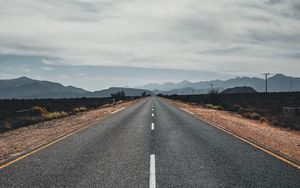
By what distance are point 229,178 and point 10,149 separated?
776cm

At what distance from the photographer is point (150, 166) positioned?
26.0 feet

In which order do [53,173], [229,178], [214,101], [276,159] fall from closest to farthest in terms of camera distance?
[229,178] < [53,173] < [276,159] < [214,101]

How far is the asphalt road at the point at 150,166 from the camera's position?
6.51 meters

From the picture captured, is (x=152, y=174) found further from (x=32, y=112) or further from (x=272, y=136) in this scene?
(x=32, y=112)

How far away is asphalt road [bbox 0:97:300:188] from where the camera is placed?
6508 mm

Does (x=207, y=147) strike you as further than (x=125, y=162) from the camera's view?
Result: Yes

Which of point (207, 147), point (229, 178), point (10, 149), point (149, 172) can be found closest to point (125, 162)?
point (149, 172)

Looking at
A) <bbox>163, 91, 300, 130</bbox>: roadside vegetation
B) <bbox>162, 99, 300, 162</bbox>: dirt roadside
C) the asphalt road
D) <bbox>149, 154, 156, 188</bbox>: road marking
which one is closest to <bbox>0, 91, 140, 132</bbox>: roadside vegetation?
the asphalt road

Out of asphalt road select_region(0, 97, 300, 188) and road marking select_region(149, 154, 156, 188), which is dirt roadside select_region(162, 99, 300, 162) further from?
road marking select_region(149, 154, 156, 188)

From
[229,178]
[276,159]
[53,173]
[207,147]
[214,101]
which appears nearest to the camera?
[229,178]

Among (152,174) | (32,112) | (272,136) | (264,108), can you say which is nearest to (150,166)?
(152,174)

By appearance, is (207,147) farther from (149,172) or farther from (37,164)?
(37,164)

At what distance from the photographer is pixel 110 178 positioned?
681 centimetres

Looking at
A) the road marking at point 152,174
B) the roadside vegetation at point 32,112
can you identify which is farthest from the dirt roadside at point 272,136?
the roadside vegetation at point 32,112
